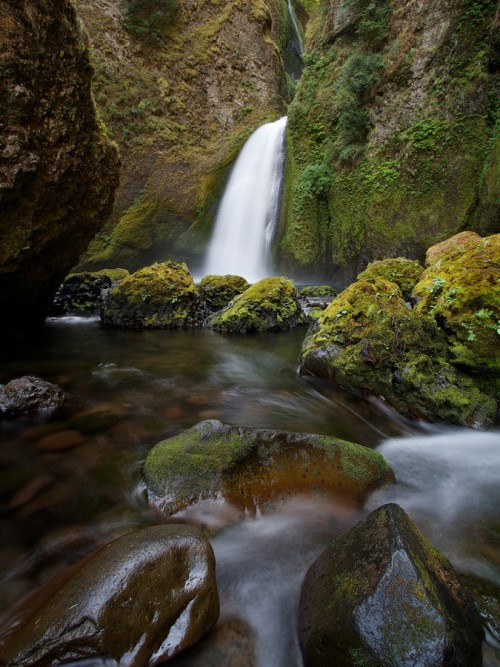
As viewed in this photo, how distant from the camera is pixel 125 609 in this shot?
56.9 inches

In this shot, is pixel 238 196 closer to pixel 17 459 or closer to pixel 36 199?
pixel 36 199

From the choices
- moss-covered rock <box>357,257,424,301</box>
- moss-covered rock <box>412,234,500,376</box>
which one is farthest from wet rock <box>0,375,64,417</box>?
moss-covered rock <box>357,257,424,301</box>

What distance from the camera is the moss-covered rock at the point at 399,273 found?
808 centimetres

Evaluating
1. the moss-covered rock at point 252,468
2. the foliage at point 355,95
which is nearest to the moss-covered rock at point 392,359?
the moss-covered rock at point 252,468

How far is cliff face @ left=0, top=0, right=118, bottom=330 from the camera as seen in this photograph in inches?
158

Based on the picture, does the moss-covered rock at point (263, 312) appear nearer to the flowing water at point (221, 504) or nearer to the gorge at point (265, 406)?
the gorge at point (265, 406)

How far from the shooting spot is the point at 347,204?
13352mm

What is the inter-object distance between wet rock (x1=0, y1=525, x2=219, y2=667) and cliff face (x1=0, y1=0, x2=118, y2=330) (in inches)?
167

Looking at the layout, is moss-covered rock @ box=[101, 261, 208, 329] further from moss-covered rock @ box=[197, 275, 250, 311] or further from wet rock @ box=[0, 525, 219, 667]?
wet rock @ box=[0, 525, 219, 667]

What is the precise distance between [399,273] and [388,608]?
779 cm

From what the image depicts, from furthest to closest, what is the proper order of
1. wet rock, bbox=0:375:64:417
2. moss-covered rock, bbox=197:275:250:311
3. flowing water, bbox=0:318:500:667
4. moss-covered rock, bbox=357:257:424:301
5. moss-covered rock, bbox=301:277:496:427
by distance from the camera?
1. moss-covered rock, bbox=197:275:250:311
2. moss-covered rock, bbox=357:257:424:301
3. moss-covered rock, bbox=301:277:496:427
4. wet rock, bbox=0:375:64:417
5. flowing water, bbox=0:318:500:667

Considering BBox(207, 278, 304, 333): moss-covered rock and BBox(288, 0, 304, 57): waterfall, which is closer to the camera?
BBox(207, 278, 304, 333): moss-covered rock

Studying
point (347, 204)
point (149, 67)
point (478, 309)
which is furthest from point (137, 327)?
point (149, 67)

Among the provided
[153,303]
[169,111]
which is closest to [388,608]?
[153,303]
